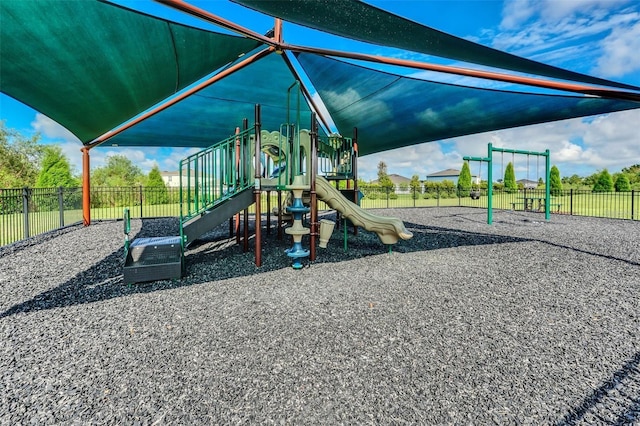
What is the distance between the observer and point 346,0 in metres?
2.33

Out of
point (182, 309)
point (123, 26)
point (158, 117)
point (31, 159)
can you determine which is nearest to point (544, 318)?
point (182, 309)

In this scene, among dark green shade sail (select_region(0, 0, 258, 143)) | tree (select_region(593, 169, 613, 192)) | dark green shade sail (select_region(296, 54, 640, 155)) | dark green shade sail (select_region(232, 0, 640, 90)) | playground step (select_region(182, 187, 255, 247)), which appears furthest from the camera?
tree (select_region(593, 169, 613, 192))

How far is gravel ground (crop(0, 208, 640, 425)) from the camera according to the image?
5.82ft

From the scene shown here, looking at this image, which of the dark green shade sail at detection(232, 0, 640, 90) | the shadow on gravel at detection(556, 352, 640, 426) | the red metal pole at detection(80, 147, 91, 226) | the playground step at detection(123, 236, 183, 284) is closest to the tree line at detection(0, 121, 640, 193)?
the red metal pole at detection(80, 147, 91, 226)

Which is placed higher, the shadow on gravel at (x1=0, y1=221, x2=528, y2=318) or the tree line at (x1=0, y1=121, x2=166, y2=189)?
the tree line at (x1=0, y1=121, x2=166, y2=189)

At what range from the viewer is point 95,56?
11.5ft

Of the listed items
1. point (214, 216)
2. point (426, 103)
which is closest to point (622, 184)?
point (426, 103)

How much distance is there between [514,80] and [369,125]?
4.81 meters

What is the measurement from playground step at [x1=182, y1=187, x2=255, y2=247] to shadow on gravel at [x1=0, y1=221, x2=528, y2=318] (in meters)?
0.60

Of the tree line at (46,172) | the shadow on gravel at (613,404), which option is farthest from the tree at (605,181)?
the shadow on gravel at (613,404)

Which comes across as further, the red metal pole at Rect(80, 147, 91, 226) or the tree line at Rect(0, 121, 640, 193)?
the tree line at Rect(0, 121, 640, 193)

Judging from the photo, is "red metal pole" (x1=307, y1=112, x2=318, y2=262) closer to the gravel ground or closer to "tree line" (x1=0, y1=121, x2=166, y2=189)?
the gravel ground

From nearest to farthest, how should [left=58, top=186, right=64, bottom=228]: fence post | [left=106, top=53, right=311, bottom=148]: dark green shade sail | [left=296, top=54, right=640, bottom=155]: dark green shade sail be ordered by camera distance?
[left=296, top=54, right=640, bottom=155]: dark green shade sail, [left=106, top=53, right=311, bottom=148]: dark green shade sail, [left=58, top=186, right=64, bottom=228]: fence post

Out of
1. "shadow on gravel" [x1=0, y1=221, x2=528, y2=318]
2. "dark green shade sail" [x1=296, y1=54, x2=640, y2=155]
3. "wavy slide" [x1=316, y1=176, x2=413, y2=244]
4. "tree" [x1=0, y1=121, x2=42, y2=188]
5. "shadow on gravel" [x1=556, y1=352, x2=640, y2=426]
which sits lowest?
"shadow on gravel" [x1=556, y1=352, x2=640, y2=426]
